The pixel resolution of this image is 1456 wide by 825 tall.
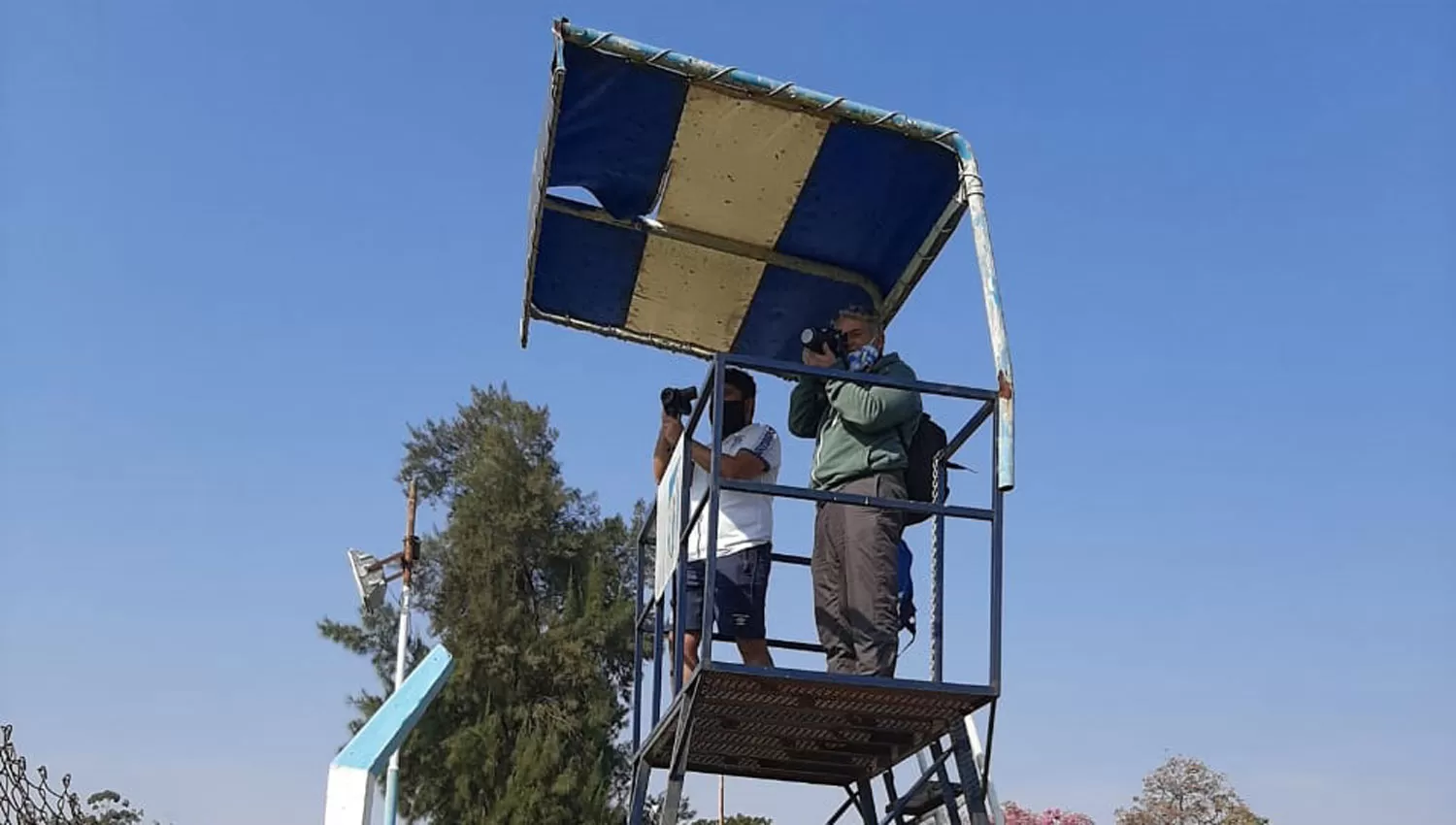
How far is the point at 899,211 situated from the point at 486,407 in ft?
123

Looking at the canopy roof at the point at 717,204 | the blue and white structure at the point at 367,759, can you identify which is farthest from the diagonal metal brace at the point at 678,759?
the canopy roof at the point at 717,204

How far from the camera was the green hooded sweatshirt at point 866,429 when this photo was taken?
641 cm

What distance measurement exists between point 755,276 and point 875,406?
8.28 ft

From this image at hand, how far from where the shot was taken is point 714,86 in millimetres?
7117

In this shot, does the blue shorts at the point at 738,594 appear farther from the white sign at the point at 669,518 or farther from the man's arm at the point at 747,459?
the man's arm at the point at 747,459

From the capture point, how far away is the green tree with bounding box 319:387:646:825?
37406 mm

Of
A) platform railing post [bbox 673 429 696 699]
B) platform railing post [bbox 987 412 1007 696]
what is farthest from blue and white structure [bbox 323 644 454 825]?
platform railing post [bbox 987 412 1007 696]

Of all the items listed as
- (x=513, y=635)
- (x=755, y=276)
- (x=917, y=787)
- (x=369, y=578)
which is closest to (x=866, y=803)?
(x=917, y=787)

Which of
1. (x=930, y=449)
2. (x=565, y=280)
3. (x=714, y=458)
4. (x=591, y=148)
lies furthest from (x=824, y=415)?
(x=565, y=280)

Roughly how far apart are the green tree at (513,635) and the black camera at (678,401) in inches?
1199

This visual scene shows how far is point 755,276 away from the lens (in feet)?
28.8

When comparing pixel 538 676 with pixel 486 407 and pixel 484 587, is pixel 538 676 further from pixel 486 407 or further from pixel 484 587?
pixel 486 407

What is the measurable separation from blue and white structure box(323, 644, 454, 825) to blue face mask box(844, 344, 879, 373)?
2.70 metres

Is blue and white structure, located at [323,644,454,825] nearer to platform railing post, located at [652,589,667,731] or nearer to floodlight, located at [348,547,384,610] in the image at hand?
platform railing post, located at [652,589,667,731]
